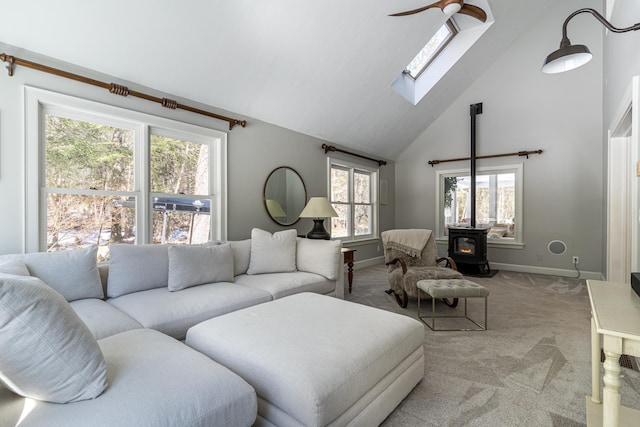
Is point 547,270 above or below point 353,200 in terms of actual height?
below

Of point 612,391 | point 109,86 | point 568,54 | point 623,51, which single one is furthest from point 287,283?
point 623,51

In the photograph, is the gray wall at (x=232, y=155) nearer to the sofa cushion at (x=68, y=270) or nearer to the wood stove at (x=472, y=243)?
the sofa cushion at (x=68, y=270)

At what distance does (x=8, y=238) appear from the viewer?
2.19m

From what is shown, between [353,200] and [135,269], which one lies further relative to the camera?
[353,200]

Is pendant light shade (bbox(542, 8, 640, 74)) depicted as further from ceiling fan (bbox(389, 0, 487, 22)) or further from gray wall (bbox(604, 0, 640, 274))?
ceiling fan (bbox(389, 0, 487, 22))

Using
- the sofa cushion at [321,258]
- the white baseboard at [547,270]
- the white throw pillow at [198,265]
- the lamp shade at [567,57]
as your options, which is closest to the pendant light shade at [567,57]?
the lamp shade at [567,57]

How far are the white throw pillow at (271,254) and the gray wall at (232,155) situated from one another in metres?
0.56

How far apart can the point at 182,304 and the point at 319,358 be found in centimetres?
125

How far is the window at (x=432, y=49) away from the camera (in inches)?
178

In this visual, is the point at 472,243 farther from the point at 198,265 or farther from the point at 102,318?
the point at 102,318

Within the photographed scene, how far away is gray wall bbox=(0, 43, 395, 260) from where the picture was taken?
218cm

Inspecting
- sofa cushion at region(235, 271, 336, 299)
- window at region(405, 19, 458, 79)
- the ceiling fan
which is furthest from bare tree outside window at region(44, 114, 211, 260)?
window at region(405, 19, 458, 79)

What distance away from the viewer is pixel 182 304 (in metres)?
2.13

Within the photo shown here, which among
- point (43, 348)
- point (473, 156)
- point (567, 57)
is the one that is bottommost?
point (43, 348)
